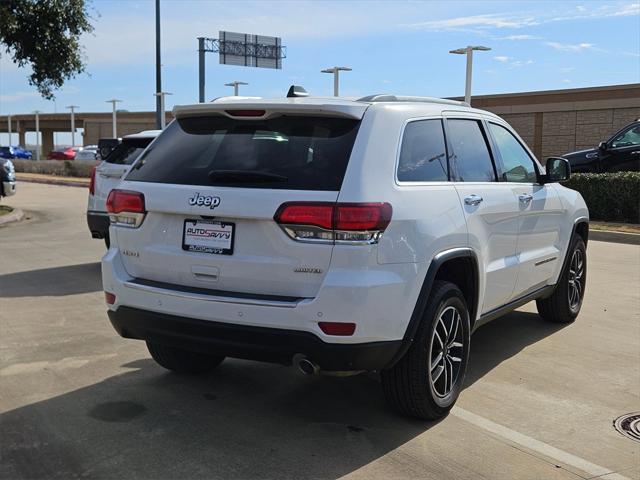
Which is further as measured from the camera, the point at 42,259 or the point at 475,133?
the point at 42,259

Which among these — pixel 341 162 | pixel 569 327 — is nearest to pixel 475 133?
pixel 341 162

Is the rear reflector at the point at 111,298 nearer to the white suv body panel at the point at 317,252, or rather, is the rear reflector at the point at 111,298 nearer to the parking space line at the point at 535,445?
the white suv body panel at the point at 317,252

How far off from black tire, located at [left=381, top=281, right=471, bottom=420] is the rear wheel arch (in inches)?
2.9

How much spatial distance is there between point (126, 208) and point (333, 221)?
1.38m

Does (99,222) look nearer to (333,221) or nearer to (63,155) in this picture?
(333,221)

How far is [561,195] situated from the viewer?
19.8 ft

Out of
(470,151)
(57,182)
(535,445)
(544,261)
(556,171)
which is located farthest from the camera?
(57,182)

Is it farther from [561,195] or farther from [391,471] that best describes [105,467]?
[561,195]

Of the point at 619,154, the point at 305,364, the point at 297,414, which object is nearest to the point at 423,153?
the point at 305,364

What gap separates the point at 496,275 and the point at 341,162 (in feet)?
5.66

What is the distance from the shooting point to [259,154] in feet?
12.5

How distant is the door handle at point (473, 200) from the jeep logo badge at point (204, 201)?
1579mm

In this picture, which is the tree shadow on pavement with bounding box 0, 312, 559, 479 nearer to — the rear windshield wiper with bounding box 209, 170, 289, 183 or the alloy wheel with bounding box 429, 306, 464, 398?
the alloy wheel with bounding box 429, 306, 464, 398

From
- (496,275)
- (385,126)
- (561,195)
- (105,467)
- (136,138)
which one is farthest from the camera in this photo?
(136,138)
